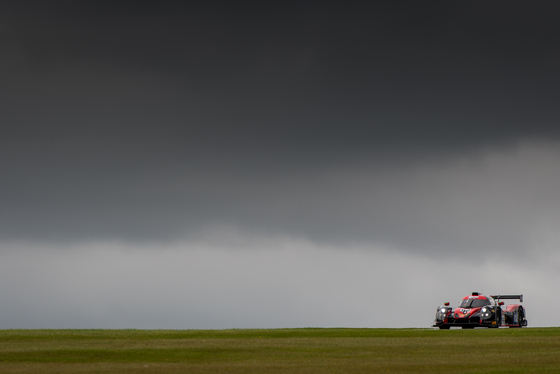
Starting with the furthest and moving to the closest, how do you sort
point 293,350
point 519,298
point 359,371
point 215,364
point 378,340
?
point 519,298
point 378,340
point 293,350
point 215,364
point 359,371

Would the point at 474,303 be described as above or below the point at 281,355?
above

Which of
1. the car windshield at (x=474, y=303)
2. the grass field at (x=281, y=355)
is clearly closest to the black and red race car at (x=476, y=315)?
the car windshield at (x=474, y=303)

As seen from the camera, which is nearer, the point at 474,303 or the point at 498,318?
the point at 498,318

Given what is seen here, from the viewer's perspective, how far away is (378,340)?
111 ft

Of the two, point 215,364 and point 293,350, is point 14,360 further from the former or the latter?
point 293,350

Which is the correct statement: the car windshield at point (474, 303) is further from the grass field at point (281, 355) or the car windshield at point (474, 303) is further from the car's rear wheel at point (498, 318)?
the grass field at point (281, 355)

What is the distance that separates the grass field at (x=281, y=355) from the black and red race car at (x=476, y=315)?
14.8 m

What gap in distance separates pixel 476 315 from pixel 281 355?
2812 cm

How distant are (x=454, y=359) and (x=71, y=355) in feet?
46.6

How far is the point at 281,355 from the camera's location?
25.8m

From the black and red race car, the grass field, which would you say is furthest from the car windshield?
the grass field

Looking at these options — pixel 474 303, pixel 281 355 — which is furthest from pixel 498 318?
pixel 281 355

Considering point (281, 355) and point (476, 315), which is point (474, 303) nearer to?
point (476, 315)

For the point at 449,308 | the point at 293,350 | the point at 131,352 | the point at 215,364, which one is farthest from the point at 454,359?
the point at 449,308
